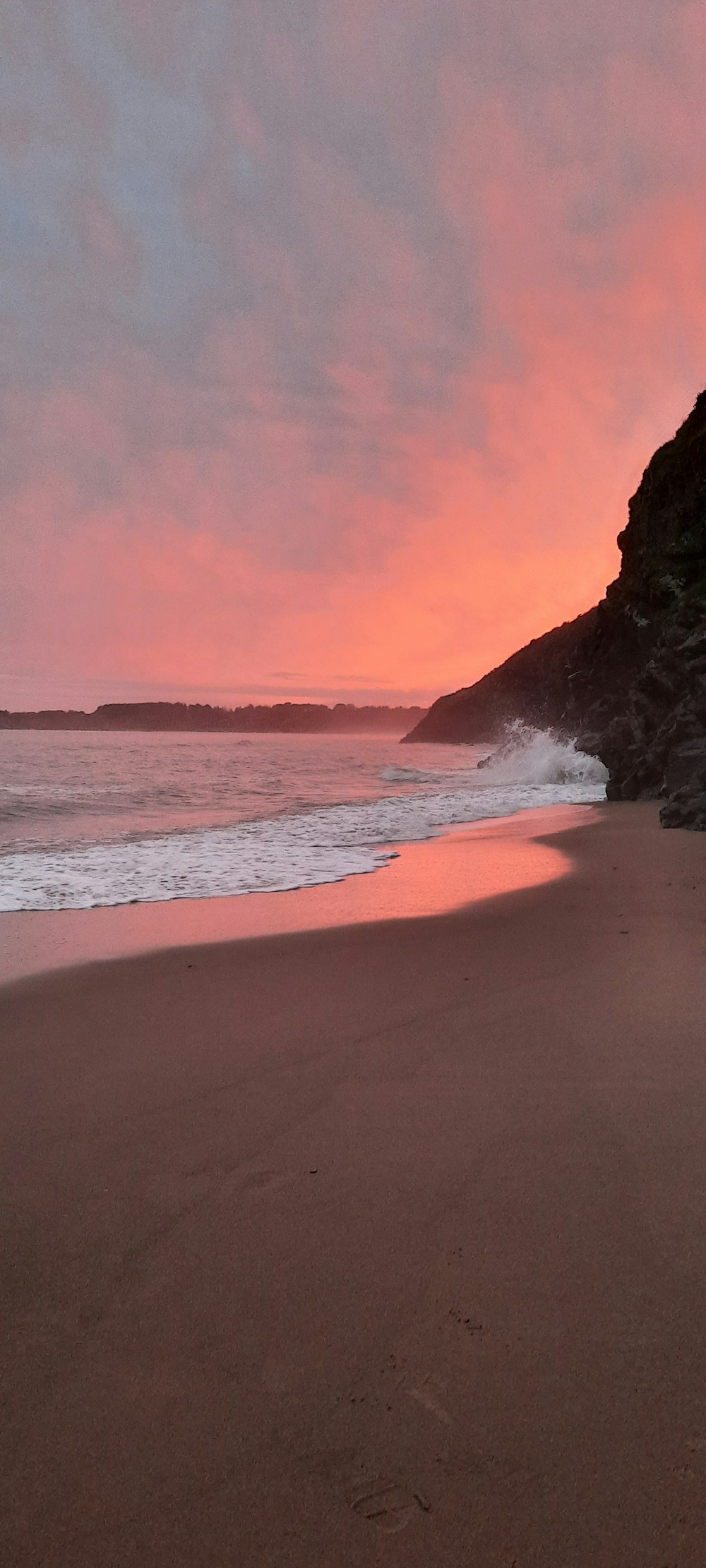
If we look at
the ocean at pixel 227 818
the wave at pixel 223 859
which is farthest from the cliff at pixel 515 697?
the wave at pixel 223 859

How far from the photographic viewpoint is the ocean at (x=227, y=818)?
30.6 ft

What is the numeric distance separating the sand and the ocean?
5015 mm

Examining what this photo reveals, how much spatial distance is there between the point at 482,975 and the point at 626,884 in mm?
3579

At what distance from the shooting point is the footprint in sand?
147 centimetres

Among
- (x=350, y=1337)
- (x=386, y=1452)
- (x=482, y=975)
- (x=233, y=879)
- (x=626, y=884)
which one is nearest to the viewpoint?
(x=386, y=1452)

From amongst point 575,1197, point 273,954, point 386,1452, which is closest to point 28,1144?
point 386,1452

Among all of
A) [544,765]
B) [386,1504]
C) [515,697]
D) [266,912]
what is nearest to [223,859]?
[266,912]

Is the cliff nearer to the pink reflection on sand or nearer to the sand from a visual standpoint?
the pink reflection on sand

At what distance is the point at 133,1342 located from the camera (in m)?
1.94

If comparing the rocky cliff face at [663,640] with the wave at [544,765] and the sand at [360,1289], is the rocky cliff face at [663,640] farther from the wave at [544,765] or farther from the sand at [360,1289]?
the sand at [360,1289]

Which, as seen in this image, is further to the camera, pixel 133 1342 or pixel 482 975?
pixel 482 975

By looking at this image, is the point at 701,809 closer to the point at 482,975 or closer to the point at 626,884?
the point at 626,884

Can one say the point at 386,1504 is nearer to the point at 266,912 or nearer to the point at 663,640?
the point at 266,912

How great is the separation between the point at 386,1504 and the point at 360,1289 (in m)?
0.58
